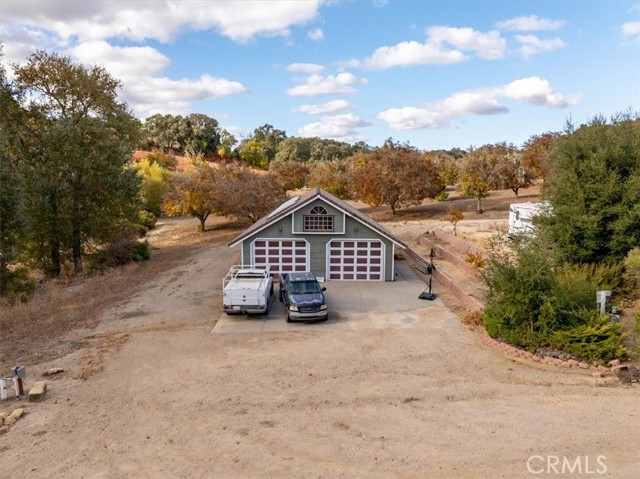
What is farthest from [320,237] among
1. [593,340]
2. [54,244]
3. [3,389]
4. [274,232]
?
[54,244]

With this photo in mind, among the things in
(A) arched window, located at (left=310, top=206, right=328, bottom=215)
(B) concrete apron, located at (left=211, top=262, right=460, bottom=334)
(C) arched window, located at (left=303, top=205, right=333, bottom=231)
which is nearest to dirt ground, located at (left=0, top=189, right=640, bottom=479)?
(B) concrete apron, located at (left=211, top=262, right=460, bottom=334)

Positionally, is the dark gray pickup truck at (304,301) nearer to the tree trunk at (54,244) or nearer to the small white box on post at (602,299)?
the small white box on post at (602,299)

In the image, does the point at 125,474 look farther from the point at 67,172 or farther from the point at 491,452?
the point at 67,172

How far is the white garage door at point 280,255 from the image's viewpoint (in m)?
25.5

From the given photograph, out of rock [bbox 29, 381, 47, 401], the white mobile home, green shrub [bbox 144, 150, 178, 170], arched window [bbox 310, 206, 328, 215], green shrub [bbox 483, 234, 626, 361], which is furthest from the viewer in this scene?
green shrub [bbox 144, 150, 178, 170]

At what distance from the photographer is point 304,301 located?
18.2 m

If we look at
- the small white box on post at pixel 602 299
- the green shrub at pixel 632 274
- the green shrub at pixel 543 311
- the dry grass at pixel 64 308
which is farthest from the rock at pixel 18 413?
the green shrub at pixel 632 274

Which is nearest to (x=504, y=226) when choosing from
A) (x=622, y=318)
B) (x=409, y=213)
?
(x=409, y=213)

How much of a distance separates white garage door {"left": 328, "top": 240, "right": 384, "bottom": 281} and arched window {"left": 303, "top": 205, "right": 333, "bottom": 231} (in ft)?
3.24

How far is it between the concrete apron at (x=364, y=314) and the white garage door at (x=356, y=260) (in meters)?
1.42

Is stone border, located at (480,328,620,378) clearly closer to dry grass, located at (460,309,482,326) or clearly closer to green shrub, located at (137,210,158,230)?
dry grass, located at (460,309,482,326)

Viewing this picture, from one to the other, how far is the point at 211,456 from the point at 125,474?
65.5 inches

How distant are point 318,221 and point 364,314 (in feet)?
24.4

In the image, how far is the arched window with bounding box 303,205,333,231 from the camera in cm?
2500
